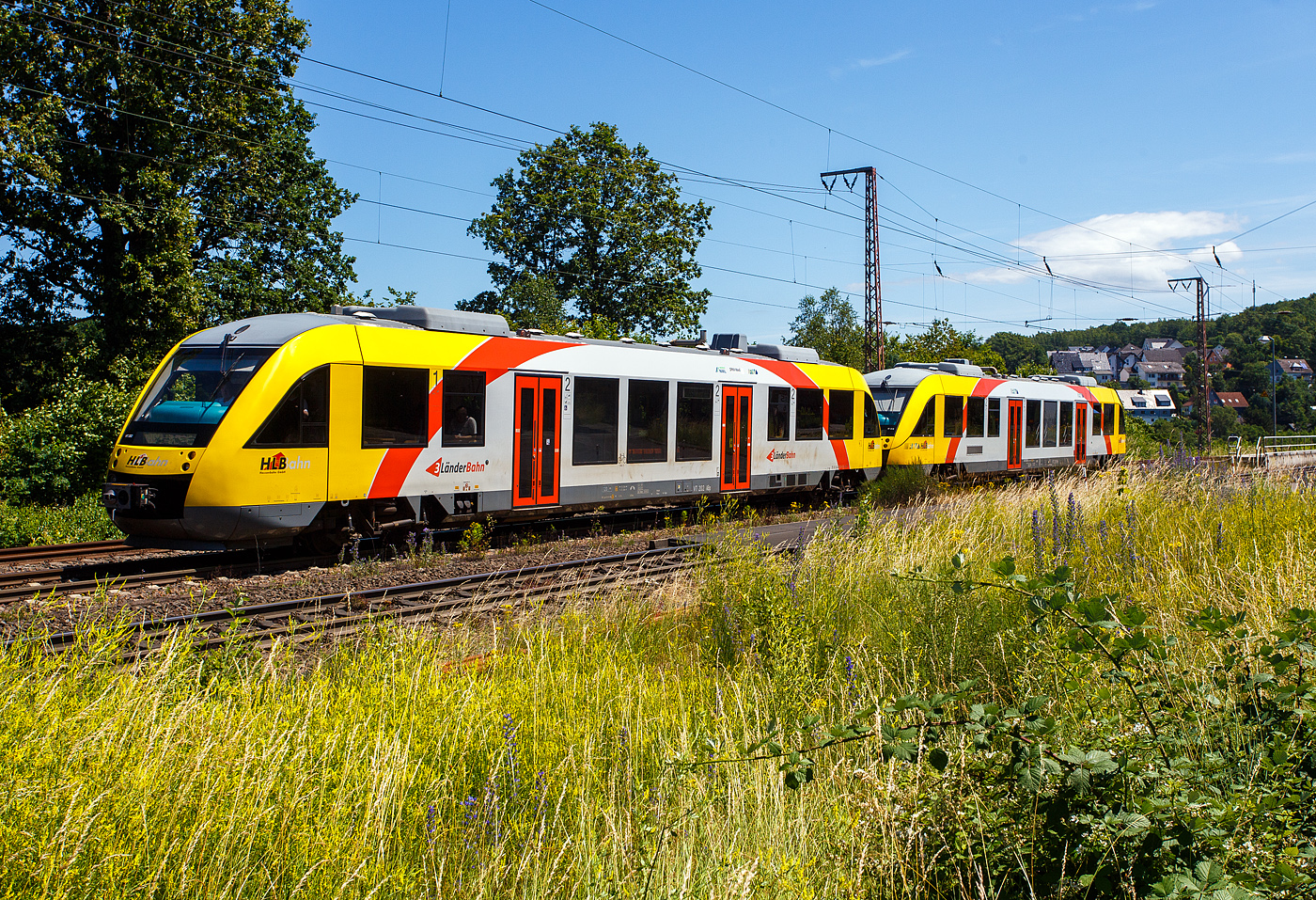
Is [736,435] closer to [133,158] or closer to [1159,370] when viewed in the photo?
[133,158]

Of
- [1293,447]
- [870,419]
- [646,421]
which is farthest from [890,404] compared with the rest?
[1293,447]

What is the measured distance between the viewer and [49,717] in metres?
3.59

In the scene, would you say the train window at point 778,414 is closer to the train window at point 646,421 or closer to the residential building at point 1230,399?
the train window at point 646,421

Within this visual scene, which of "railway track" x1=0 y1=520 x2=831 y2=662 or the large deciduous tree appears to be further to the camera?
the large deciduous tree

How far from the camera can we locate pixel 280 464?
10.3 m

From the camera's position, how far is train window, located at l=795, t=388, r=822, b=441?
1777 centimetres

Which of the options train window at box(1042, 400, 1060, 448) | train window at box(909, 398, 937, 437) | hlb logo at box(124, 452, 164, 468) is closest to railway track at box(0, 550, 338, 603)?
hlb logo at box(124, 452, 164, 468)

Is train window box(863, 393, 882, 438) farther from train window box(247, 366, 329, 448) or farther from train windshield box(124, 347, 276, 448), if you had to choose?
train windshield box(124, 347, 276, 448)

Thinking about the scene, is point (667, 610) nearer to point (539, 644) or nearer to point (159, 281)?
point (539, 644)

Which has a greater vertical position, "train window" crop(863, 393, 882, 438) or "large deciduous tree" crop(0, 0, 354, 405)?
"large deciduous tree" crop(0, 0, 354, 405)

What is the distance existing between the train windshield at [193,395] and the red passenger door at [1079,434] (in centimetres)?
2376

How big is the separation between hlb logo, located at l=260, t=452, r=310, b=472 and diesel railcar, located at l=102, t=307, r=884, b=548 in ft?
0.08

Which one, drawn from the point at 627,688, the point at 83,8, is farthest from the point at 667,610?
the point at 83,8

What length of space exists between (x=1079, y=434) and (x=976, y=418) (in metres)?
6.79
